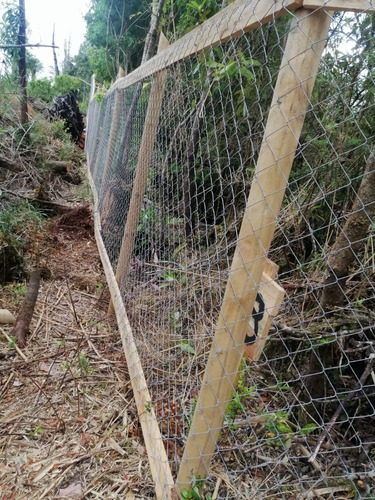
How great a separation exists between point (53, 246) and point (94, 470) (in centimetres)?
321

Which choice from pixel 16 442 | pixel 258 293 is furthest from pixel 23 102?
pixel 258 293

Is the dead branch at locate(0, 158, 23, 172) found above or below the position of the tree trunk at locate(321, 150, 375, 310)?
above

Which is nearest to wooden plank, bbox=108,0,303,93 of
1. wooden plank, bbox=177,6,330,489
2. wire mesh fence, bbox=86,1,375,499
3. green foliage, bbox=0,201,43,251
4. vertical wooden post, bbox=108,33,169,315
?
wire mesh fence, bbox=86,1,375,499

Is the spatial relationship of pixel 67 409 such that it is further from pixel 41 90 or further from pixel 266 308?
pixel 41 90

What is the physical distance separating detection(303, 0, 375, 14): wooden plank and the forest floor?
2007mm

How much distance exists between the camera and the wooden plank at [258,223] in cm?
103

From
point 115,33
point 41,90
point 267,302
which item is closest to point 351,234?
point 267,302

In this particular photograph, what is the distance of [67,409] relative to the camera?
86.0 inches

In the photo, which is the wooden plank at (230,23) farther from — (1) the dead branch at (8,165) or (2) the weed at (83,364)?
(1) the dead branch at (8,165)

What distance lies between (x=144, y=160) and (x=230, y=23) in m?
1.48

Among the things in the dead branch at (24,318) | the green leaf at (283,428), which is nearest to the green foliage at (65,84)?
the dead branch at (24,318)

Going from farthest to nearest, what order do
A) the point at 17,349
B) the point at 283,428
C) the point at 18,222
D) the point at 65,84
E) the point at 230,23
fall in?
1. the point at 65,84
2. the point at 18,222
3. the point at 17,349
4. the point at 283,428
5. the point at 230,23

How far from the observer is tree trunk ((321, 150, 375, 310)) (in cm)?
164

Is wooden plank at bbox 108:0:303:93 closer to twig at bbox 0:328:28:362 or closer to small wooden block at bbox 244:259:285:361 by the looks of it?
small wooden block at bbox 244:259:285:361
